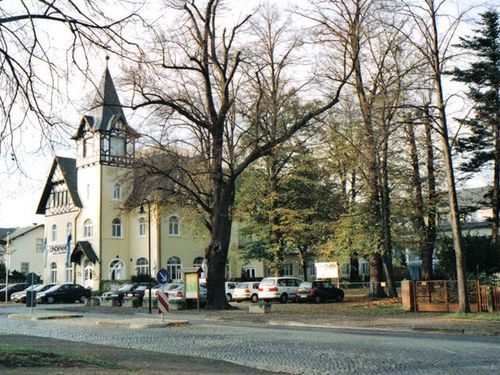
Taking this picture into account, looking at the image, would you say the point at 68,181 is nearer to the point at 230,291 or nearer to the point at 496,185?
the point at 230,291

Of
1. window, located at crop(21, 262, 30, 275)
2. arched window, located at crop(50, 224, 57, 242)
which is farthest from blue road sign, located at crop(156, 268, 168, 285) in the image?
window, located at crop(21, 262, 30, 275)

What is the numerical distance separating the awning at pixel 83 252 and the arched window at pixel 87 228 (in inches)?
35.6

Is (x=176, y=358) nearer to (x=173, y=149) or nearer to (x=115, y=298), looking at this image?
(x=173, y=149)

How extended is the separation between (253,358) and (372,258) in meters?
27.3

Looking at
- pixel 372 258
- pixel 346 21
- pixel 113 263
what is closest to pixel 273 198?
pixel 372 258

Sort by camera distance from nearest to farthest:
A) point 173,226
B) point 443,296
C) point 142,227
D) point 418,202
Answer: point 443,296, point 418,202, point 142,227, point 173,226

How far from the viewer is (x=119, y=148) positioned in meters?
62.4

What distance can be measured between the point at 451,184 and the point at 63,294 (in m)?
34.0

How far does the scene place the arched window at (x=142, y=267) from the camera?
61500 millimetres

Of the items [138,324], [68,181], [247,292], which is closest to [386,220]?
[247,292]

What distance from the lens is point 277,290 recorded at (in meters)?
42.3

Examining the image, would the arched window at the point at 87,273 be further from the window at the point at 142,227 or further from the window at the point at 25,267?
the window at the point at 25,267

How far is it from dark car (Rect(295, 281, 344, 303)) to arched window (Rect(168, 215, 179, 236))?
950 inches

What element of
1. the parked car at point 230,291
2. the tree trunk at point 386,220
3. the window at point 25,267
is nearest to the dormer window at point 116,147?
the parked car at point 230,291
